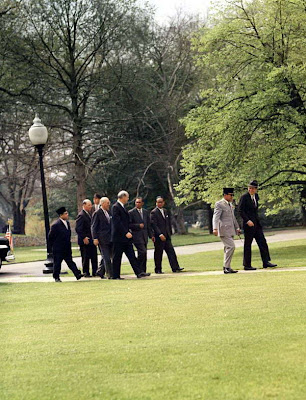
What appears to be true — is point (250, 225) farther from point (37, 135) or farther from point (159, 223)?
point (37, 135)

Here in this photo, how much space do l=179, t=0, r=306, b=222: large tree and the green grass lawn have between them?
14.9m

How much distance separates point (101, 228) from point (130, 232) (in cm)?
105

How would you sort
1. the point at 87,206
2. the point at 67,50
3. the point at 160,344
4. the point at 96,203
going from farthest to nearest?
1. the point at 67,50
2. the point at 96,203
3. the point at 87,206
4. the point at 160,344

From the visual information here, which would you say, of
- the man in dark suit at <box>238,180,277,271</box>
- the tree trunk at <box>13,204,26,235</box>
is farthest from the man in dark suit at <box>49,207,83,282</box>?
the tree trunk at <box>13,204,26,235</box>

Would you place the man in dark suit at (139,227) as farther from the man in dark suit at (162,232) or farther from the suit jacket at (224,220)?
the suit jacket at (224,220)

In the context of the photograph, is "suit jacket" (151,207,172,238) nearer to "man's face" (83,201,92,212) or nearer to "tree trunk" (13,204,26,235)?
"man's face" (83,201,92,212)

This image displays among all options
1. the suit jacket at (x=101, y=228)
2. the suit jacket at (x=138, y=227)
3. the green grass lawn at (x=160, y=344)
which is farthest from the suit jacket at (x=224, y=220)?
the green grass lawn at (x=160, y=344)

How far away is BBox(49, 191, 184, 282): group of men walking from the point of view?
19.1 m

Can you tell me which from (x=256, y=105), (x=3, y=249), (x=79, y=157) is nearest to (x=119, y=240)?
(x=3, y=249)

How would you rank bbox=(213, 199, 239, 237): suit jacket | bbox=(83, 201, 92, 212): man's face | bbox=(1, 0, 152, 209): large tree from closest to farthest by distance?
bbox=(213, 199, 239, 237): suit jacket
bbox=(83, 201, 92, 212): man's face
bbox=(1, 0, 152, 209): large tree

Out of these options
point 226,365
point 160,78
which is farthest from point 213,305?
point 160,78

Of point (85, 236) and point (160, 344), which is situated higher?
point (85, 236)

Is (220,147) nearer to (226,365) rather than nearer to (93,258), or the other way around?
(93,258)

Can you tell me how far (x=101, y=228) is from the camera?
19656 millimetres
